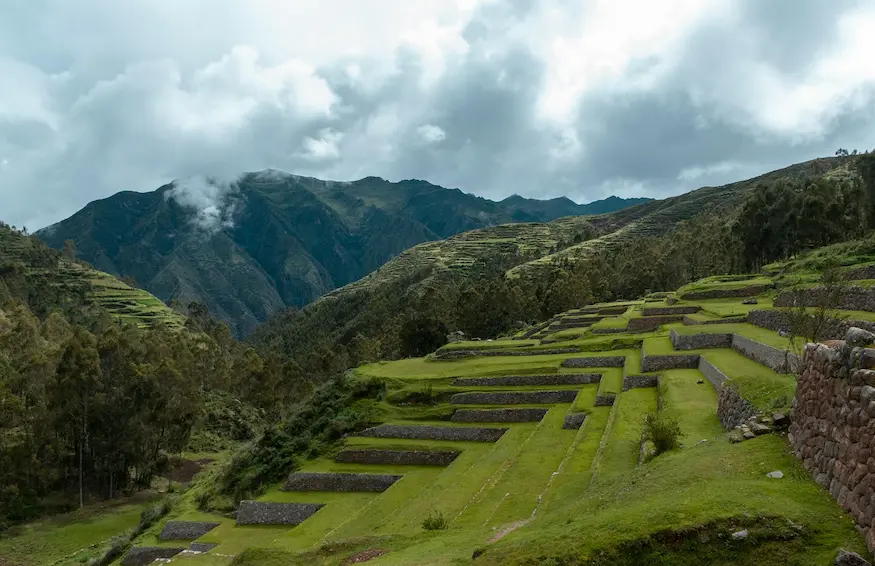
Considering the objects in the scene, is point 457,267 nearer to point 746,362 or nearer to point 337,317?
point 337,317

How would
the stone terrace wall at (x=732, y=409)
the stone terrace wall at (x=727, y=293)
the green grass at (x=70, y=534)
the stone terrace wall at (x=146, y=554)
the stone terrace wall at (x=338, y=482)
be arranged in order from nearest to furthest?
the stone terrace wall at (x=732, y=409) → the stone terrace wall at (x=146, y=554) → the stone terrace wall at (x=338, y=482) → the green grass at (x=70, y=534) → the stone terrace wall at (x=727, y=293)

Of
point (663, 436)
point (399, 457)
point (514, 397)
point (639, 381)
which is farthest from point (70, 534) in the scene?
point (663, 436)

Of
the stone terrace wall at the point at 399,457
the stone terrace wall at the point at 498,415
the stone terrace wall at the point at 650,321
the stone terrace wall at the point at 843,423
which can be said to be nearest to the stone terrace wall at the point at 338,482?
the stone terrace wall at the point at 399,457

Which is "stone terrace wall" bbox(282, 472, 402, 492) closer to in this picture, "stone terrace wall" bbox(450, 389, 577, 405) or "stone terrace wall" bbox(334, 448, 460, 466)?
"stone terrace wall" bbox(334, 448, 460, 466)

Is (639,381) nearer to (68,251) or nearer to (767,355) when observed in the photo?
(767,355)

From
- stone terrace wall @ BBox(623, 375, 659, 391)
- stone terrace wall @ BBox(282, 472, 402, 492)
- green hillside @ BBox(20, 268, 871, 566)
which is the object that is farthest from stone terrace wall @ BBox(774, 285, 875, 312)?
stone terrace wall @ BBox(282, 472, 402, 492)

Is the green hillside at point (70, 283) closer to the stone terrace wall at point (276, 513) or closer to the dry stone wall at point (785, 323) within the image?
the stone terrace wall at point (276, 513)

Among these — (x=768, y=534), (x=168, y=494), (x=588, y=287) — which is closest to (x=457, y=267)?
(x=588, y=287)
